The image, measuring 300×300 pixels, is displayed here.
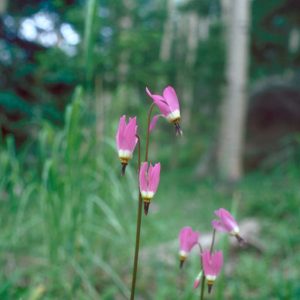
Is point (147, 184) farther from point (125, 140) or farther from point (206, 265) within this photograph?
point (206, 265)

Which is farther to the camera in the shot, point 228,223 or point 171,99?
point 228,223

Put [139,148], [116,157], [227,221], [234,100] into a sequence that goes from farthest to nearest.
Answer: [234,100] < [116,157] < [227,221] < [139,148]

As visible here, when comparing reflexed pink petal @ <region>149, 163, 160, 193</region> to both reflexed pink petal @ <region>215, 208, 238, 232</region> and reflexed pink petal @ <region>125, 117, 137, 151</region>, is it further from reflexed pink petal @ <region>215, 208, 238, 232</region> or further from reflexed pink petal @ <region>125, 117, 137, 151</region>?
reflexed pink petal @ <region>215, 208, 238, 232</region>

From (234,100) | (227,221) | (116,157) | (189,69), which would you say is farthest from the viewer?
(189,69)

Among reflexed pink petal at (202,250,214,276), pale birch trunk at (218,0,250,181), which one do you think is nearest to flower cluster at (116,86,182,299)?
reflexed pink petal at (202,250,214,276)

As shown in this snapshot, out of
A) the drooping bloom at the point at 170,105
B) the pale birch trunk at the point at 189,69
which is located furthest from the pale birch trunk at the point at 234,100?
the drooping bloom at the point at 170,105

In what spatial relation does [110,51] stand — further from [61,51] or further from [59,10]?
[59,10]

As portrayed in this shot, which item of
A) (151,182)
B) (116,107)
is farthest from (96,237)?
(151,182)

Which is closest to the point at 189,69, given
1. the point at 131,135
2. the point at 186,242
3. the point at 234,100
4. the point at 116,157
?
the point at 234,100
